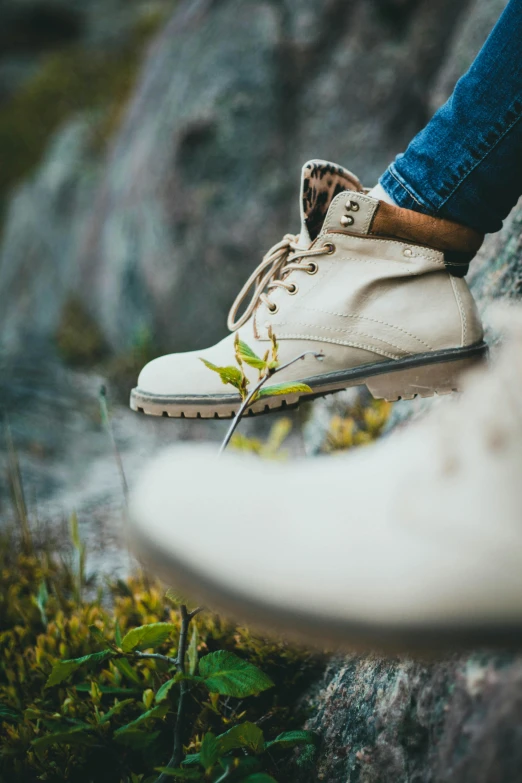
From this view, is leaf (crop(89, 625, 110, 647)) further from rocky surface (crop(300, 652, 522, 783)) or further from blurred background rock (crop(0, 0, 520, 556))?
blurred background rock (crop(0, 0, 520, 556))

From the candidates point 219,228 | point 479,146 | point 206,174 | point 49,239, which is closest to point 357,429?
point 479,146

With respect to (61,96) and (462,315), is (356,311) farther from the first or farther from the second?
(61,96)

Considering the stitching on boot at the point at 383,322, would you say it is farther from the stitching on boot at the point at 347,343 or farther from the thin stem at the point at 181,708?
the thin stem at the point at 181,708

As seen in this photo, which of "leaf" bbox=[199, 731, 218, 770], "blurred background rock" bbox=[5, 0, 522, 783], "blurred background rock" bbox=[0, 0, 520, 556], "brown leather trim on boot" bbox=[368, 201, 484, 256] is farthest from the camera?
"blurred background rock" bbox=[0, 0, 520, 556]

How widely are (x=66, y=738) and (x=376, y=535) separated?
2.06 feet

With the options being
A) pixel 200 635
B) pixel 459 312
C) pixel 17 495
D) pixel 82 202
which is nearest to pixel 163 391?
pixel 200 635

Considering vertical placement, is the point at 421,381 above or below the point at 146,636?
above

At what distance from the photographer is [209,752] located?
0.74 m

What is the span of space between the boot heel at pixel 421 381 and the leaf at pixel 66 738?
91 centimetres

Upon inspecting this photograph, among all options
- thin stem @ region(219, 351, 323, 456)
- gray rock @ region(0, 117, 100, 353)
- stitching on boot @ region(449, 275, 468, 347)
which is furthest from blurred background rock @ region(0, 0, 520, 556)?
thin stem @ region(219, 351, 323, 456)

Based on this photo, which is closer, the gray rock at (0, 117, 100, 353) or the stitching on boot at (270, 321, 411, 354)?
the stitching on boot at (270, 321, 411, 354)

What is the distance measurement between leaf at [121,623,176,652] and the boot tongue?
96cm

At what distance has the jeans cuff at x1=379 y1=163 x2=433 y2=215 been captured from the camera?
125 cm

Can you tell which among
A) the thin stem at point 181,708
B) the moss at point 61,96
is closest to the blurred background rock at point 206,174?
the thin stem at point 181,708
